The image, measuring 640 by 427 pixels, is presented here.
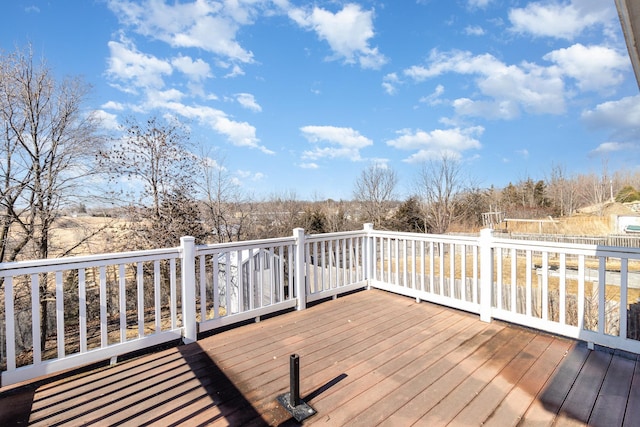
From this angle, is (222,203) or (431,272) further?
(222,203)

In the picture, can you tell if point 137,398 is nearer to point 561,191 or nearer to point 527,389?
point 527,389

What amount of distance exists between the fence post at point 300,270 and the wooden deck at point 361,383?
66 centimetres

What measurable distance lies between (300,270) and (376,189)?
15485mm

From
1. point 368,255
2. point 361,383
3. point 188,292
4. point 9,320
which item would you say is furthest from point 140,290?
point 368,255

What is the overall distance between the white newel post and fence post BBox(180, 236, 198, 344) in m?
3.07

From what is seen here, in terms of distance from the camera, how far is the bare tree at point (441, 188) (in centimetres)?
1798

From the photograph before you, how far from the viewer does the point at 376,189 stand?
18.7 metres

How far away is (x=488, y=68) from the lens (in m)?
11.4

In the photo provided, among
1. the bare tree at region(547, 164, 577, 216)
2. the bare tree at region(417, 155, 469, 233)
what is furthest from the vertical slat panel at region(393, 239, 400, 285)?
the bare tree at region(547, 164, 577, 216)

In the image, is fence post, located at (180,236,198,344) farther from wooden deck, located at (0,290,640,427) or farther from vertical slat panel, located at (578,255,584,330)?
vertical slat panel, located at (578,255,584,330)

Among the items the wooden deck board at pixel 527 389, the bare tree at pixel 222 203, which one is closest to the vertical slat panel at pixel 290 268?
the wooden deck board at pixel 527 389

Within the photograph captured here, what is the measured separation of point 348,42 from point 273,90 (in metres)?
3.33

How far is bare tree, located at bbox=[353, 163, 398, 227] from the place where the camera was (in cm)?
1848

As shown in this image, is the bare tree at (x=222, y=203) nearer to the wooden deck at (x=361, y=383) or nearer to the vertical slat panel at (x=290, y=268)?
the vertical slat panel at (x=290, y=268)
